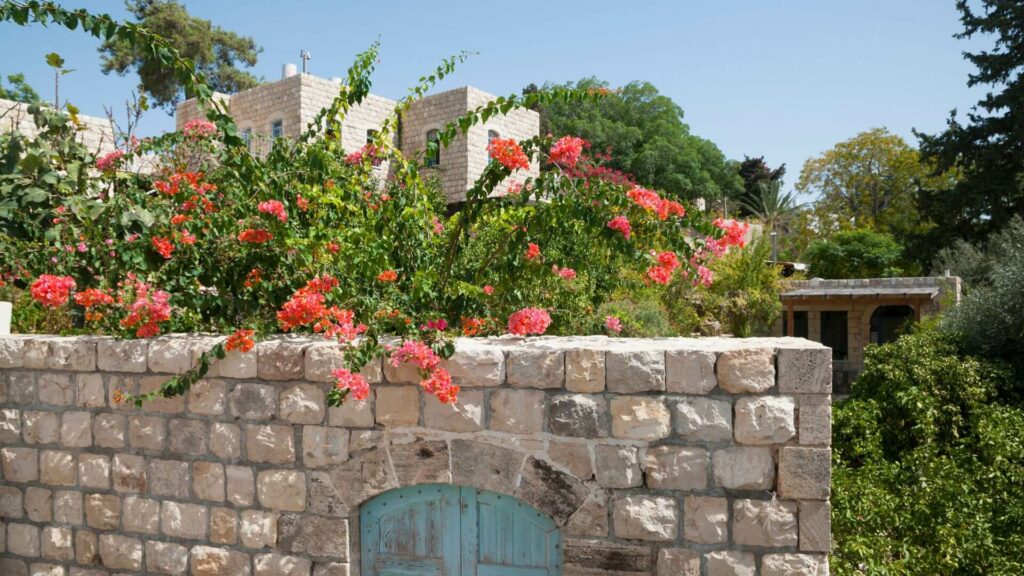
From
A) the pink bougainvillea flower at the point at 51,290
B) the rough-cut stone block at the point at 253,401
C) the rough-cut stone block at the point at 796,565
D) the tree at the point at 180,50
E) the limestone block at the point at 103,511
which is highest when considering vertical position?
the tree at the point at 180,50

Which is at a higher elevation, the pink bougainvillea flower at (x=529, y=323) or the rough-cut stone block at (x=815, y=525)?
the pink bougainvillea flower at (x=529, y=323)

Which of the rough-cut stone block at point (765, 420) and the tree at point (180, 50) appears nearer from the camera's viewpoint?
the rough-cut stone block at point (765, 420)

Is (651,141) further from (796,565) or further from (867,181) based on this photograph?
(796,565)

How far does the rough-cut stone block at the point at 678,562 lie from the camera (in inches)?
124

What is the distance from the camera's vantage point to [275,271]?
4078mm

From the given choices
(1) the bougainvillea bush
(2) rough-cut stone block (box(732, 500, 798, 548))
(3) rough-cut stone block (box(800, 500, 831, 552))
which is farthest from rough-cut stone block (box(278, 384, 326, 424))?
(3) rough-cut stone block (box(800, 500, 831, 552))

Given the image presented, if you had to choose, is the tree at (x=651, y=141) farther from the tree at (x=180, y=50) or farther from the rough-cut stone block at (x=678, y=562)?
the rough-cut stone block at (x=678, y=562)

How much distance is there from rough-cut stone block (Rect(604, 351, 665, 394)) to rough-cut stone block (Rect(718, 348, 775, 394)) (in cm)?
27

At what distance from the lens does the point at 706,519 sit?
3.12m

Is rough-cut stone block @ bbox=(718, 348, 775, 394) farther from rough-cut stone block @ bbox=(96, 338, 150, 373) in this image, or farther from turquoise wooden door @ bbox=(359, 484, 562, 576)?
rough-cut stone block @ bbox=(96, 338, 150, 373)

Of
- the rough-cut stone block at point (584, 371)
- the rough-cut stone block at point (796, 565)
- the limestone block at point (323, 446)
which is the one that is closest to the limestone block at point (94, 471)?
the limestone block at point (323, 446)

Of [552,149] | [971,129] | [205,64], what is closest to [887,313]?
[971,129]

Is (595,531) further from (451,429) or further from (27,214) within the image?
(27,214)

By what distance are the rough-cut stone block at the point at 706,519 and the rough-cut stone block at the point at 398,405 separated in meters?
1.28
